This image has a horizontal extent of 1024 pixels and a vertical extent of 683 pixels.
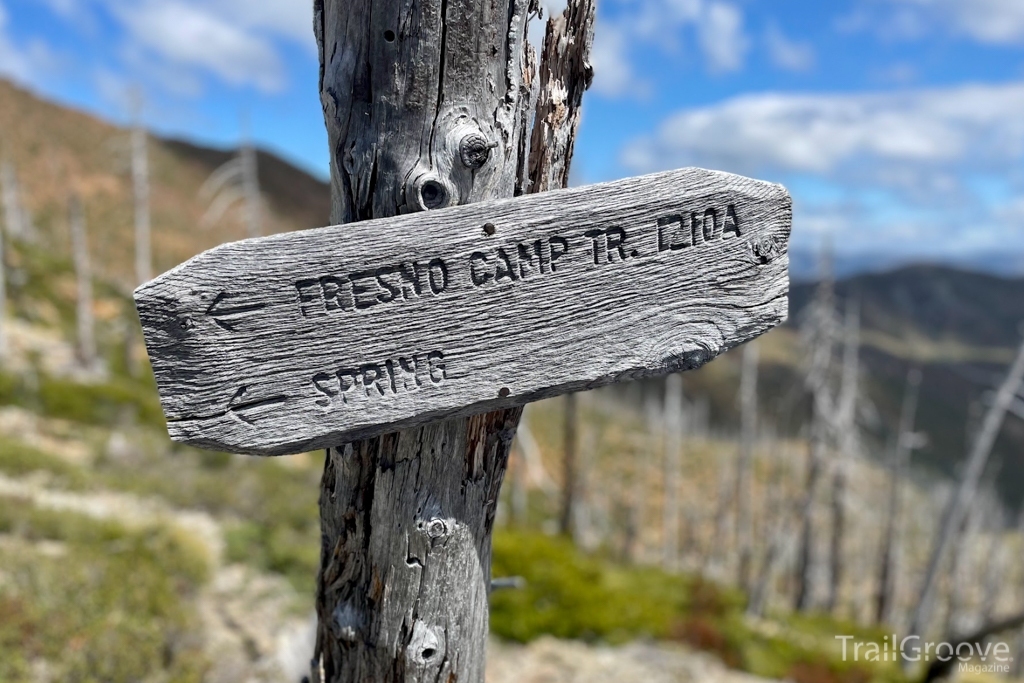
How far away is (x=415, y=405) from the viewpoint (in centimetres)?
136

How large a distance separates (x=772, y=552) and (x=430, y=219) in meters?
16.7

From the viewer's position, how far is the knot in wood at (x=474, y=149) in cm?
144

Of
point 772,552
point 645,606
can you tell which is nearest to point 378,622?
point 645,606

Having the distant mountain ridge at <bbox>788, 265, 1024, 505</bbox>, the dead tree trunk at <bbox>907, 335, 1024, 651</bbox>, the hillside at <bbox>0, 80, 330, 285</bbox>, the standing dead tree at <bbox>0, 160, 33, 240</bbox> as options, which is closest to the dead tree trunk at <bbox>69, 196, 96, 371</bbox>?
the standing dead tree at <bbox>0, 160, 33, 240</bbox>

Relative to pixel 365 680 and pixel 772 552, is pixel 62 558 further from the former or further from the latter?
pixel 772 552

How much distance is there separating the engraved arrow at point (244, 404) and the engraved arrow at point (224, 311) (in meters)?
0.13

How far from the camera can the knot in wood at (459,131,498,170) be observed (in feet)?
4.74

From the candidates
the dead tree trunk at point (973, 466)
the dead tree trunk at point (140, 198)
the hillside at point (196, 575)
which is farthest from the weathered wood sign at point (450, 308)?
the dead tree trunk at point (140, 198)

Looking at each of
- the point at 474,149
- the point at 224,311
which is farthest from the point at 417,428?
the point at 474,149

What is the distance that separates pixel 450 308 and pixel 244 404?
0.47 m

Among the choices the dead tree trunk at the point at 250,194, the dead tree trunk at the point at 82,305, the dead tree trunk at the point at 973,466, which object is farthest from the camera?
the dead tree trunk at the point at 82,305

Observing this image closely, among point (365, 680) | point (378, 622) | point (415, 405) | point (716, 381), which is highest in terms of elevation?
point (415, 405)

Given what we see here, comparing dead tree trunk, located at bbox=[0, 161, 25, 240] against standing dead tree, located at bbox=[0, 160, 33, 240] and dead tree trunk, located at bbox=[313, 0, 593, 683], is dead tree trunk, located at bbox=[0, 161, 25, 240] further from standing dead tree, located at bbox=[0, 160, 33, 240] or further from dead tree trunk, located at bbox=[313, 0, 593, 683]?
dead tree trunk, located at bbox=[313, 0, 593, 683]

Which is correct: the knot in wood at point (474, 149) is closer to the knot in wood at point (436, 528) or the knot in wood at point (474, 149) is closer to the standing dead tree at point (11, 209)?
the knot in wood at point (436, 528)
